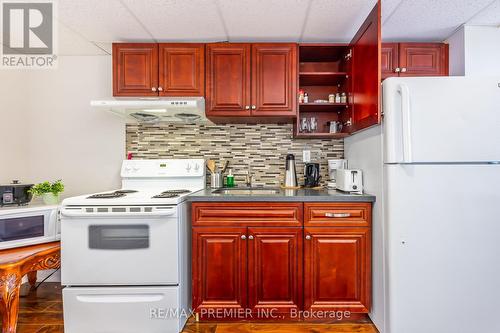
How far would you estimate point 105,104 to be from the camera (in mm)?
1879

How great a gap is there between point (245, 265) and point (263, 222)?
12.5 inches

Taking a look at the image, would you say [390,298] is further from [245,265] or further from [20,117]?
[20,117]

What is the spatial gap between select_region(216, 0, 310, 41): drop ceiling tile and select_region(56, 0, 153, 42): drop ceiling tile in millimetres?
693

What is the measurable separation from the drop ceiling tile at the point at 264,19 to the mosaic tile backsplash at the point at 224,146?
78 cm

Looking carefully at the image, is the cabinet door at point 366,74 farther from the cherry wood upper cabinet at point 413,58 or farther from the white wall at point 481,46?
the white wall at point 481,46

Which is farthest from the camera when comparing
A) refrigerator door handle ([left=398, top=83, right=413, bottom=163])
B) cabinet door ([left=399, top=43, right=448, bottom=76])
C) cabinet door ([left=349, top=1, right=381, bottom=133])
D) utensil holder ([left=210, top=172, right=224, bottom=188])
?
utensil holder ([left=210, top=172, right=224, bottom=188])

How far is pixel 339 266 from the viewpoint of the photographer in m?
1.73

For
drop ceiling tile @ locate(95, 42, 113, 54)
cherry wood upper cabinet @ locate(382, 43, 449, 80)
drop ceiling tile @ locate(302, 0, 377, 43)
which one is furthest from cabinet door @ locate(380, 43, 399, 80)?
drop ceiling tile @ locate(95, 42, 113, 54)

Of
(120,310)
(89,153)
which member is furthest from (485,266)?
(89,153)

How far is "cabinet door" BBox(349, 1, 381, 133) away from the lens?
5.10 feet

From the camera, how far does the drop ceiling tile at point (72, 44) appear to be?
205cm

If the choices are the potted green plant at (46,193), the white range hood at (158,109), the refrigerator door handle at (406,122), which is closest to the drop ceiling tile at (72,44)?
the white range hood at (158,109)

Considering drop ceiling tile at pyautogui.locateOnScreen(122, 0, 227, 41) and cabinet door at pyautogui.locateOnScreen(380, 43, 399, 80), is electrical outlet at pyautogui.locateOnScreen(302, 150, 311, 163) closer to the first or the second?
cabinet door at pyautogui.locateOnScreen(380, 43, 399, 80)

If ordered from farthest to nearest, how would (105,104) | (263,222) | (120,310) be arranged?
(105,104) < (263,222) < (120,310)
